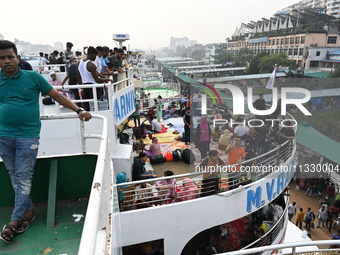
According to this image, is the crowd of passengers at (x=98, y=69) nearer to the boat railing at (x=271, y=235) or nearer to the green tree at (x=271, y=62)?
the boat railing at (x=271, y=235)

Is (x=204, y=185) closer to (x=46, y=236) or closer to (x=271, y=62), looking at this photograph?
(x=46, y=236)

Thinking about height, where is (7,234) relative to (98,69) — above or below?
below

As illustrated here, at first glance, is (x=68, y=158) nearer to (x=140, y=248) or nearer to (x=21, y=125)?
(x=21, y=125)

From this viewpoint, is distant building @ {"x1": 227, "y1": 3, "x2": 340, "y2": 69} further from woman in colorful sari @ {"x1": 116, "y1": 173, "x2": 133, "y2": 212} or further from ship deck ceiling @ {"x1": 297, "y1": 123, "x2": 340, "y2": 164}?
woman in colorful sari @ {"x1": 116, "y1": 173, "x2": 133, "y2": 212}

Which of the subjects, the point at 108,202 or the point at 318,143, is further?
the point at 318,143

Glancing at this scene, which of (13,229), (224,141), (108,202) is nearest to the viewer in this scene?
(108,202)

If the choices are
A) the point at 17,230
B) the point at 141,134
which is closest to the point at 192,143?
the point at 141,134

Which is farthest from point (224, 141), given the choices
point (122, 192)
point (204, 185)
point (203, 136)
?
point (122, 192)

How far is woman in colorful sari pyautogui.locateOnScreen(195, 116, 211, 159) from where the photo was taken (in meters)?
6.86

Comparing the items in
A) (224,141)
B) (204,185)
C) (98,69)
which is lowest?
(204,185)

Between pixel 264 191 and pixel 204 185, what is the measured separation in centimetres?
179

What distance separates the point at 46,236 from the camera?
2.42 m

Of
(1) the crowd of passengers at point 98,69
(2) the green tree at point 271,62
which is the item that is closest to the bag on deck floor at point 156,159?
(1) the crowd of passengers at point 98,69

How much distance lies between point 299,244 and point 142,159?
14.8 ft
